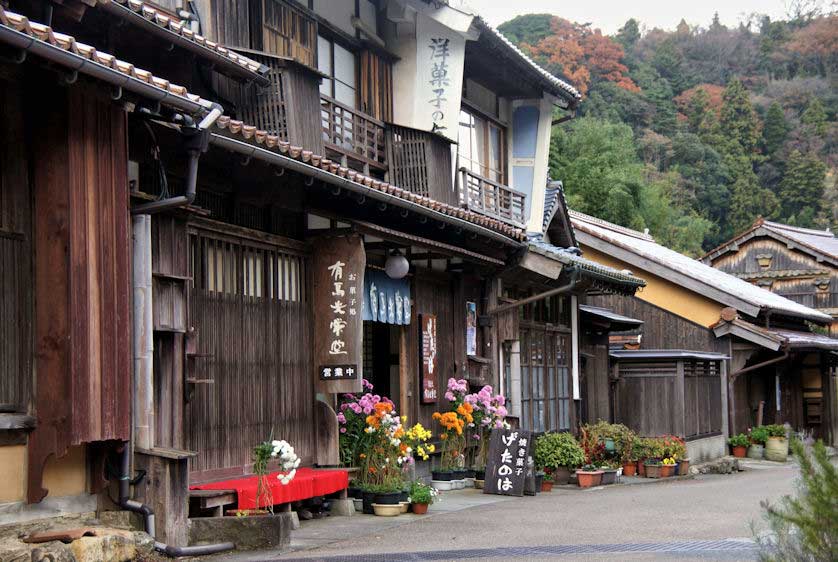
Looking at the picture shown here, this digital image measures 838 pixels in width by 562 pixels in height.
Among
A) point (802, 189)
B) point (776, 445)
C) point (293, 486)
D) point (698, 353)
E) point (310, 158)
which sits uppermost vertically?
point (802, 189)

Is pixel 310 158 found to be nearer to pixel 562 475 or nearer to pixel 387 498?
pixel 387 498

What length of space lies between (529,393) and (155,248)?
13.1 m

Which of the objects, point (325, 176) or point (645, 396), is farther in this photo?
point (645, 396)

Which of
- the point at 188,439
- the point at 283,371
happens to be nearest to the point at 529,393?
the point at 283,371

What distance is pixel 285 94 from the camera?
14195mm

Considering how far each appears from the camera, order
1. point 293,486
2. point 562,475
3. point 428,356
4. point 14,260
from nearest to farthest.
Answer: point 14,260 < point 293,486 < point 428,356 < point 562,475

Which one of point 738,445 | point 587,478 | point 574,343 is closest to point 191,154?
point 587,478

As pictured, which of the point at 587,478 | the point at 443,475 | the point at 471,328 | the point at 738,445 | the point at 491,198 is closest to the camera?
the point at 443,475

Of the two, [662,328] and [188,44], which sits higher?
[188,44]

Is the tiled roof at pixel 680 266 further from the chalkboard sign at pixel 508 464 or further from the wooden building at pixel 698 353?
the chalkboard sign at pixel 508 464

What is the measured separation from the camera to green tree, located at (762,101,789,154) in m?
79.9

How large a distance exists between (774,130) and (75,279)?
77.4 m

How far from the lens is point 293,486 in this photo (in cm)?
1277

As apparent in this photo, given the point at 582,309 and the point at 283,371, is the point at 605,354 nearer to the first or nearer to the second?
the point at 582,309
